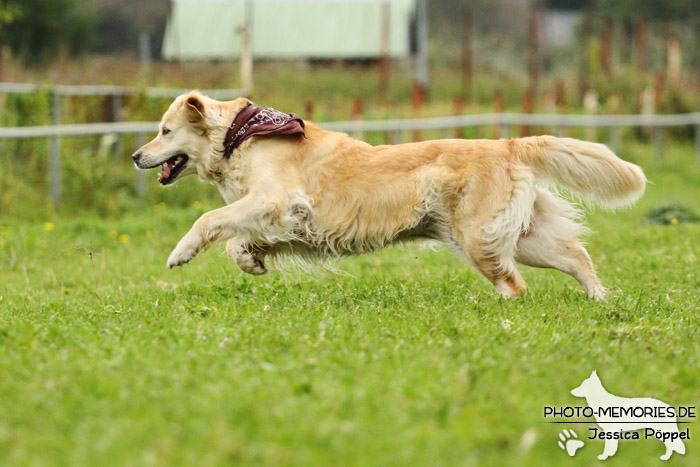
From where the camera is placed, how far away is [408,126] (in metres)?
17.7

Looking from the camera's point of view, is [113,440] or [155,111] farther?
[155,111]

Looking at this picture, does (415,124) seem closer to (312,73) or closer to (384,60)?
(384,60)

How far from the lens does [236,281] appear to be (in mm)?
7617

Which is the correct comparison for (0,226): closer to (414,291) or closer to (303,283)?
(303,283)

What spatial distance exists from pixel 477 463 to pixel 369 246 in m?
3.82

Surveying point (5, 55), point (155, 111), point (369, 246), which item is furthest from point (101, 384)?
point (5, 55)

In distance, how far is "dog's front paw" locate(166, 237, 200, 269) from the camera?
23.0 feet

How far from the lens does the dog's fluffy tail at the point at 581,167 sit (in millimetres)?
7133

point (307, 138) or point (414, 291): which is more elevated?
point (307, 138)

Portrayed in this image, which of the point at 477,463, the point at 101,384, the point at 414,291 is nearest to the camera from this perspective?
the point at 477,463

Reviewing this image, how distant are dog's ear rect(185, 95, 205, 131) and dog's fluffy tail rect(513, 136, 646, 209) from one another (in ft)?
7.65

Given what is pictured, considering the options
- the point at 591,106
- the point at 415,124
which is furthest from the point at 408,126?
the point at 591,106

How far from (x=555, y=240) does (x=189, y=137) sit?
284 centimetres

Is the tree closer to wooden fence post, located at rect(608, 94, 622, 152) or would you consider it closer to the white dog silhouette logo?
wooden fence post, located at rect(608, 94, 622, 152)
